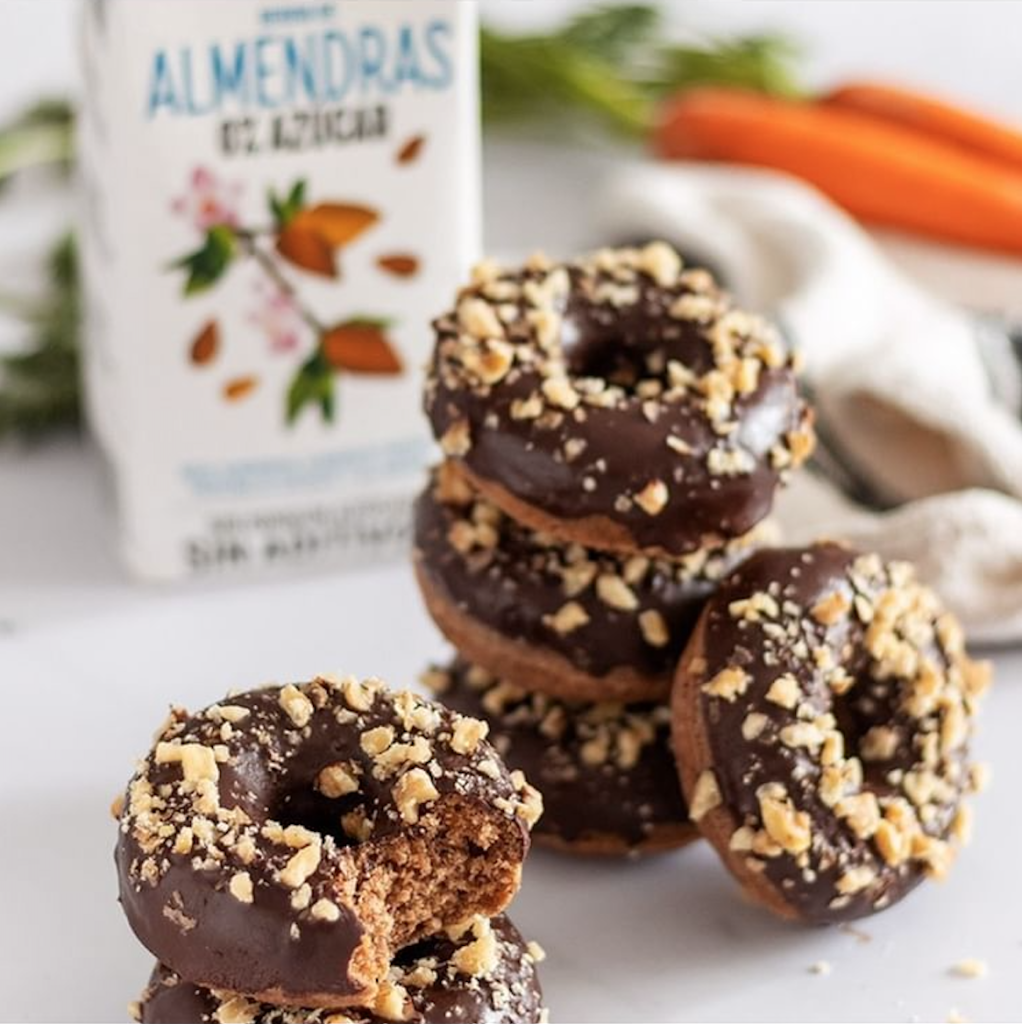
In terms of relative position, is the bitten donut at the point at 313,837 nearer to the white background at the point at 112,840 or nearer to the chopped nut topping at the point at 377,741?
the chopped nut topping at the point at 377,741

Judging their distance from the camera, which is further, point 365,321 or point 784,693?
point 365,321

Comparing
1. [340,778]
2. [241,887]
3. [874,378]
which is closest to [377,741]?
[340,778]

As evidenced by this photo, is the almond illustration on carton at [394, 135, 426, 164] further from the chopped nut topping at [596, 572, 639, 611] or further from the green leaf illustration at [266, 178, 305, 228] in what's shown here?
the chopped nut topping at [596, 572, 639, 611]

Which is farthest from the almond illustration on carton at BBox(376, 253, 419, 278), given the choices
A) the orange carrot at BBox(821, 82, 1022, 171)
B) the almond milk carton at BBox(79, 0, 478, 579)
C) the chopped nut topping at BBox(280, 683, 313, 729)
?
the orange carrot at BBox(821, 82, 1022, 171)

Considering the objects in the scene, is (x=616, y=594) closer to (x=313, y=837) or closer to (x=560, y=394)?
(x=560, y=394)

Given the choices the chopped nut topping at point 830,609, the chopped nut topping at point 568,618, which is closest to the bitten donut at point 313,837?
the chopped nut topping at point 568,618

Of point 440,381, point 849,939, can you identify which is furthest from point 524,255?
point 849,939
